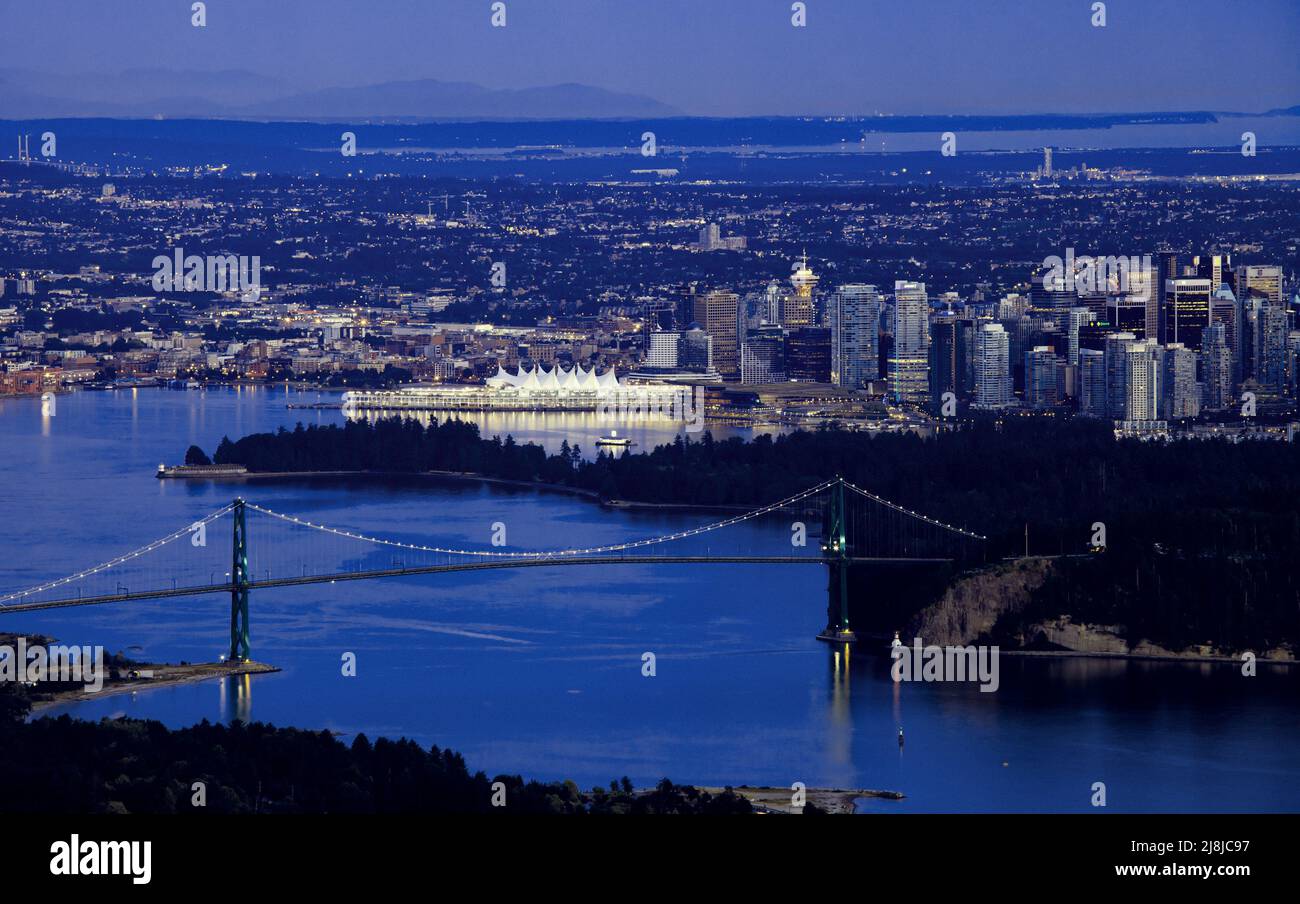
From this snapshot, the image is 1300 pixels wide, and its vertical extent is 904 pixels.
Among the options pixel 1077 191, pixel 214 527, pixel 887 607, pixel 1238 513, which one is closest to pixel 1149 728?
pixel 887 607

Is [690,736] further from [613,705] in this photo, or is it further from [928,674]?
[928,674]

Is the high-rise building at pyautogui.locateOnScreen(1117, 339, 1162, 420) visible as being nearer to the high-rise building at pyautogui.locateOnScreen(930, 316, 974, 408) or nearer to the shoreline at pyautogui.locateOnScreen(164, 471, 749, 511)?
the high-rise building at pyautogui.locateOnScreen(930, 316, 974, 408)

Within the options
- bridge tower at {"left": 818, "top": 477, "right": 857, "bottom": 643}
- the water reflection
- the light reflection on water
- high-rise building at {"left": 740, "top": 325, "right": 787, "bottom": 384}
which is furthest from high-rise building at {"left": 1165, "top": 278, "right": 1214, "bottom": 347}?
the water reflection

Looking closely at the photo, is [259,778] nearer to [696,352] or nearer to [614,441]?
[614,441]

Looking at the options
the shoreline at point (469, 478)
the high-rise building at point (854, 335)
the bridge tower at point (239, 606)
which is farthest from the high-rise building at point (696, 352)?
the bridge tower at point (239, 606)

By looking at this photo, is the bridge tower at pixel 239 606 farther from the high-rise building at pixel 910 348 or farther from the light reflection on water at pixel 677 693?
the high-rise building at pixel 910 348
